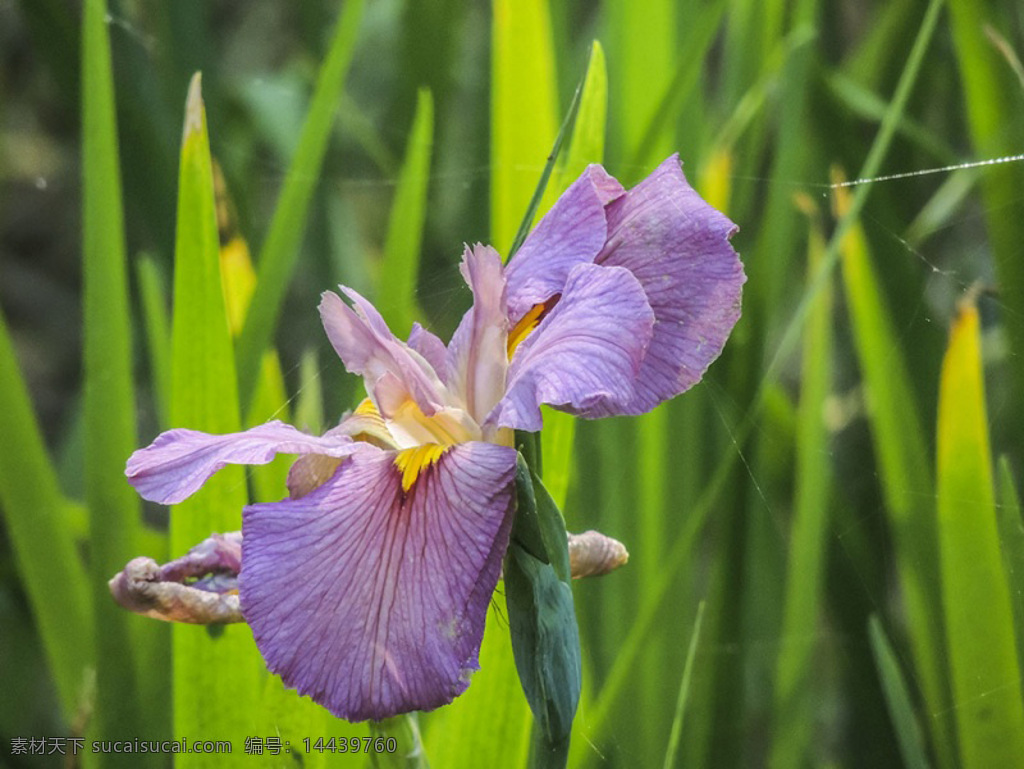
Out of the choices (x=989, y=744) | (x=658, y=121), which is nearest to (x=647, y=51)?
(x=658, y=121)

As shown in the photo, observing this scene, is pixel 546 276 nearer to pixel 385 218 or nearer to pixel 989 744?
pixel 989 744

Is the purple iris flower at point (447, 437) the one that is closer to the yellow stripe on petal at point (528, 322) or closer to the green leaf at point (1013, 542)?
the yellow stripe on petal at point (528, 322)

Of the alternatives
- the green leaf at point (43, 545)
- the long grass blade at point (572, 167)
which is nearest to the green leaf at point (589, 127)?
the long grass blade at point (572, 167)

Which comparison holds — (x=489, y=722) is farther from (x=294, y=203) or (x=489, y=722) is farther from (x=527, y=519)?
(x=294, y=203)

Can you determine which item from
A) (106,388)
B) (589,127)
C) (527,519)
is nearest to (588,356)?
(527,519)

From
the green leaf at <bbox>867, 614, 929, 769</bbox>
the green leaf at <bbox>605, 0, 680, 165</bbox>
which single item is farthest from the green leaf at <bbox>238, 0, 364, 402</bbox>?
the green leaf at <bbox>867, 614, 929, 769</bbox>

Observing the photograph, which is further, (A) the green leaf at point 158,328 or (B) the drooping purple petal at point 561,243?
(A) the green leaf at point 158,328
